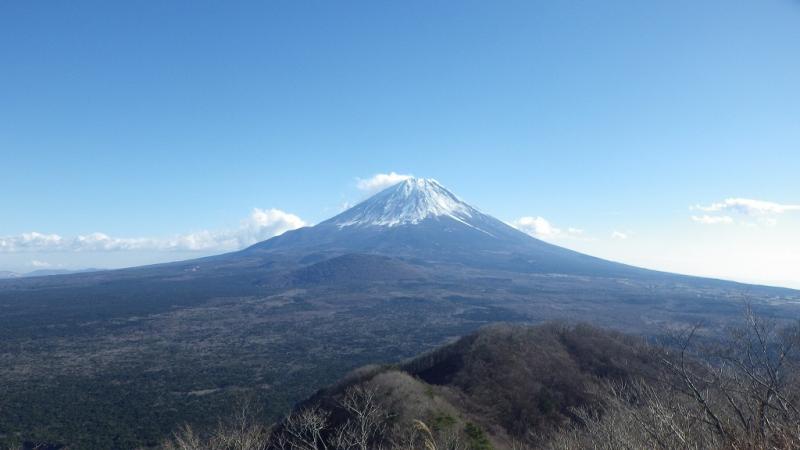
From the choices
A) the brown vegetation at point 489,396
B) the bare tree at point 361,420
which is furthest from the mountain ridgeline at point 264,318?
the bare tree at point 361,420

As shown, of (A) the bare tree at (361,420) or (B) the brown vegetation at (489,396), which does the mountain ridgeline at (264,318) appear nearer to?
(B) the brown vegetation at (489,396)

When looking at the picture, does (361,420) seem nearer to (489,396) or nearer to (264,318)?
(489,396)

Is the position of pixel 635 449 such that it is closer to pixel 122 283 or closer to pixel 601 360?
pixel 601 360

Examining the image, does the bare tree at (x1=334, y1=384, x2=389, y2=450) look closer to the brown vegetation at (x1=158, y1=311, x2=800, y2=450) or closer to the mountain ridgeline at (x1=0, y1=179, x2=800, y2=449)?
the brown vegetation at (x1=158, y1=311, x2=800, y2=450)

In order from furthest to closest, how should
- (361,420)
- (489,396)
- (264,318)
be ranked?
1. (264,318)
2. (489,396)
3. (361,420)

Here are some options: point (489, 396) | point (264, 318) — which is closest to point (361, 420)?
point (489, 396)

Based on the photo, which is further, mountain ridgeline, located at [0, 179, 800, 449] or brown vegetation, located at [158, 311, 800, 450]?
mountain ridgeline, located at [0, 179, 800, 449]

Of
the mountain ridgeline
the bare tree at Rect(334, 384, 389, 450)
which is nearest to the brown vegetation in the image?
the bare tree at Rect(334, 384, 389, 450)

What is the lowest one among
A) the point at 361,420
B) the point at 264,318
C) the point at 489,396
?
the point at 264,318

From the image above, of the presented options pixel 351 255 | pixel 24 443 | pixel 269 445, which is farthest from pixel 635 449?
pixel 351 255
